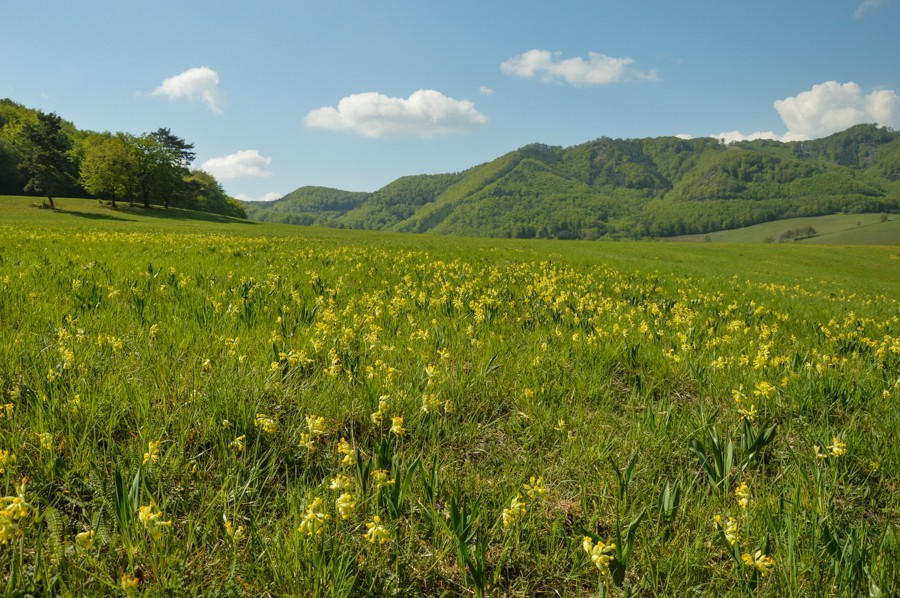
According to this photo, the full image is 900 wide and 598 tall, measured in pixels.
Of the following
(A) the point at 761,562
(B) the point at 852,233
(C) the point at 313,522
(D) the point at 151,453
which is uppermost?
(B) the point at 852,233

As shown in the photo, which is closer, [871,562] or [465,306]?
[871,562]

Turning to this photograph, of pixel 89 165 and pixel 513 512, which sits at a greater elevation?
pixel 89 165

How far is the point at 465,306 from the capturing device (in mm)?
6781

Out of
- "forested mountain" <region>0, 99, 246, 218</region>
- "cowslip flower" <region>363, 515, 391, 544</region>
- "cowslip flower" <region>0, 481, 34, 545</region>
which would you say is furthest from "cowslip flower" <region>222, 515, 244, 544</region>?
"forested mountain" <region>0, 99, 246, 218</region>

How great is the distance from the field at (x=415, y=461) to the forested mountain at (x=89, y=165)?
3164 inches

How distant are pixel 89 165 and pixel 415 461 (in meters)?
91.5

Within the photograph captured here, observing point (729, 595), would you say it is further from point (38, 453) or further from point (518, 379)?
point (38, 453)

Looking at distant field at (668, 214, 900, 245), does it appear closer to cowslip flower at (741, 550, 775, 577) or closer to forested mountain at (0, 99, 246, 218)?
cowslip flower at (741, 550, 775, 577)

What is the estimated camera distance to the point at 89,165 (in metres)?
68.8

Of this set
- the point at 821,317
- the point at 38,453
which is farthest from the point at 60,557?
the point at 821,317

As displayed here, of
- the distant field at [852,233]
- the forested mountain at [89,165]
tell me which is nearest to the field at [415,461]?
the forested mountain at [89,165]

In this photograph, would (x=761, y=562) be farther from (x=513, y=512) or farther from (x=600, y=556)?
(x=513, y=512)

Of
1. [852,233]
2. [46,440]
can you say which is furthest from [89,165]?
[852,233]

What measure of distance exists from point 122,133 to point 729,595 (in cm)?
10389
